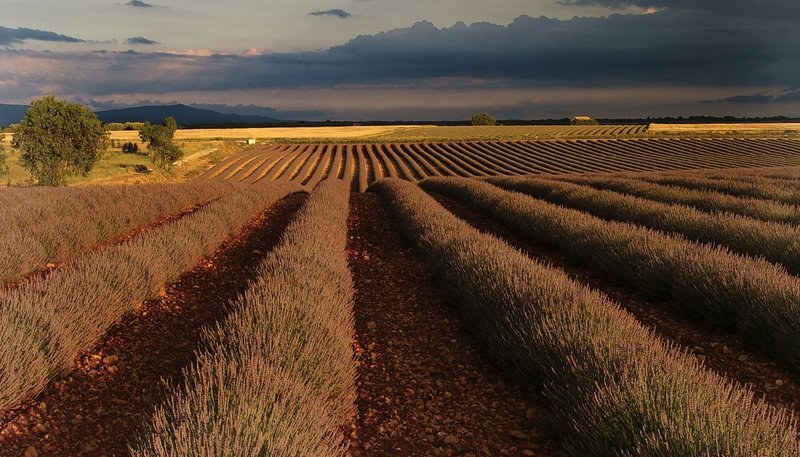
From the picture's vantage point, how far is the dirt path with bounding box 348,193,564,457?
290cm

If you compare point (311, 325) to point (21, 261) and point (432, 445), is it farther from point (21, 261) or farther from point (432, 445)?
point (21, 261)

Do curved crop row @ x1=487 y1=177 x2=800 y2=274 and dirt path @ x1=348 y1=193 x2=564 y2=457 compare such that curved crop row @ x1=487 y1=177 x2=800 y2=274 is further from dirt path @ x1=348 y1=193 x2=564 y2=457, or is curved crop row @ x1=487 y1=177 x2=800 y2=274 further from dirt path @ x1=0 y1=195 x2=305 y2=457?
dirt path @ x1=0 y1=195 x2=305 y2=457

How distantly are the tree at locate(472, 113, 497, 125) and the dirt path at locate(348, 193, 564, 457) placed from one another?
118 m

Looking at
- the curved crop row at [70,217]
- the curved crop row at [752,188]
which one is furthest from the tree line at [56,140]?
the curved crop row at [752,188]

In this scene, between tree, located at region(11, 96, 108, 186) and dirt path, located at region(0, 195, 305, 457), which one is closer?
dirt path, located at region(0, 195, 305, 457)

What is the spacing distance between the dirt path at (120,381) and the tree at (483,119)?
118043mm

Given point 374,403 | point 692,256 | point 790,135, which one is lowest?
point 374,403

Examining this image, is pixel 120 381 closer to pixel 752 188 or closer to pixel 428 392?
pixel 428 392

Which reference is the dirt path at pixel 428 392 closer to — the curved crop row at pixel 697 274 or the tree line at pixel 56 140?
the curved crop row at pixel 697 274

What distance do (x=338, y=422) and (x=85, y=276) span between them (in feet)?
11.2

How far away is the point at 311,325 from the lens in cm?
355

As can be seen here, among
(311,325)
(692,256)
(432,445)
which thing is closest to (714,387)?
(432,445)

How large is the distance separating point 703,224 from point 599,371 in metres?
6.22

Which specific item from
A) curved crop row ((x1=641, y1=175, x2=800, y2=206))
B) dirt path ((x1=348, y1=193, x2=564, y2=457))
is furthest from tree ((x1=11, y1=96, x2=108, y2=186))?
curved crop row ((x1=641, y1=175, x2=800, y2=206))
